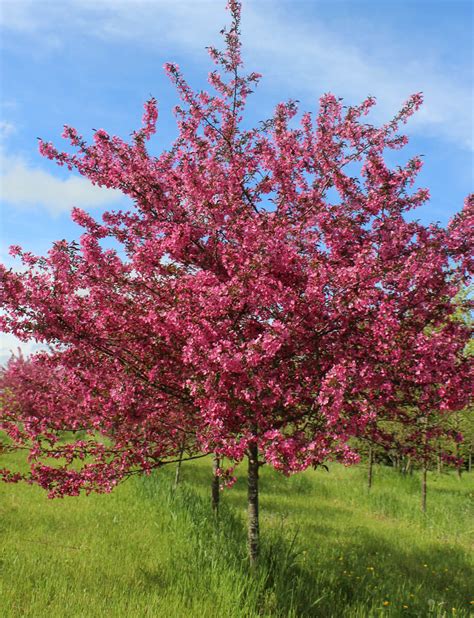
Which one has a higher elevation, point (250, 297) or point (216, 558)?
point (250, 297)

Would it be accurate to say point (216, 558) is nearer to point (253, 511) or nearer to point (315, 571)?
point (253, 511)

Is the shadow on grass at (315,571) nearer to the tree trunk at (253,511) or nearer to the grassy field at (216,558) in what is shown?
the grassy field at (216,558)

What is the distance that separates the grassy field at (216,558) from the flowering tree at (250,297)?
88 cm

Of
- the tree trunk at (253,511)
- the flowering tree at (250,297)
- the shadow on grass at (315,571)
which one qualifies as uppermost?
the flowering tree at (250,297)

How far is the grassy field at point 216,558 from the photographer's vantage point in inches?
219

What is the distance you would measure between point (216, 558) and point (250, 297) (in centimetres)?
350

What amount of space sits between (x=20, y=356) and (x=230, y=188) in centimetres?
2832

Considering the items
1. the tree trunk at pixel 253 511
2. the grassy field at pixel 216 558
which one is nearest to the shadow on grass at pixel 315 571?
the grassy field at pixel 216 558

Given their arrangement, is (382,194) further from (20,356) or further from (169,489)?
(20,356)

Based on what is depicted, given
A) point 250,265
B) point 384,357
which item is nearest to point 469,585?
point 384,357

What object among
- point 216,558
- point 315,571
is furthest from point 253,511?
point 315,571

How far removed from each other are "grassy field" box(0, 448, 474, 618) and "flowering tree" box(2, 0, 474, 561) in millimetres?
879

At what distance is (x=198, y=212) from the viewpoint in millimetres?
6062

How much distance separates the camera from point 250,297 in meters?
5.32
